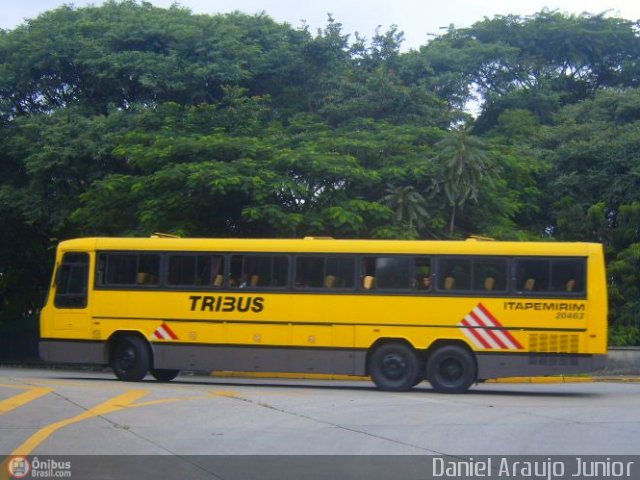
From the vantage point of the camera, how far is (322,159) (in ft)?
84.4

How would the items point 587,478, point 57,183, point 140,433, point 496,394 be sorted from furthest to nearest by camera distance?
point 57,183, point 496,394, point 140,433, point 587,478

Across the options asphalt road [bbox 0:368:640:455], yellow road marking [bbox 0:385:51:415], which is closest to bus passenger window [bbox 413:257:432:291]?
asphalt road [bbox 0:368:640:455]

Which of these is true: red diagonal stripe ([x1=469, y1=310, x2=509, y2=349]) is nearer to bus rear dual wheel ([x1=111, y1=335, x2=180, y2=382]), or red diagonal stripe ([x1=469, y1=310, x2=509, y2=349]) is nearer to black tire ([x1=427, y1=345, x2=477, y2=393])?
black tire ([x1=427, y1=345, x2=477, y2=393])

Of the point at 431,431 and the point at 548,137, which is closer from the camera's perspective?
the point at 431,431

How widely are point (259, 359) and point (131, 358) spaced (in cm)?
286

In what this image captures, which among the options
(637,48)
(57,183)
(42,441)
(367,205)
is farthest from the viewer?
(637,48)

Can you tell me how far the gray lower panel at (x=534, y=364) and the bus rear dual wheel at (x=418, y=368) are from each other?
284mm

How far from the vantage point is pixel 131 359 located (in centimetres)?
2011

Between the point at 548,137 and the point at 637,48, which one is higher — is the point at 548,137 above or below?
below

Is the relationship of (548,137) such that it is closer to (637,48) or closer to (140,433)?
(637,48)

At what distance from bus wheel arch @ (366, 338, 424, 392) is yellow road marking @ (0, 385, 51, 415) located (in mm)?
6214

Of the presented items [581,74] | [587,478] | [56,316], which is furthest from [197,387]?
[581,74]

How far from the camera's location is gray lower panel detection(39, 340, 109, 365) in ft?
66.3

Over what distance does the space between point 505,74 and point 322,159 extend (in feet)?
63.2
